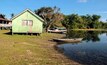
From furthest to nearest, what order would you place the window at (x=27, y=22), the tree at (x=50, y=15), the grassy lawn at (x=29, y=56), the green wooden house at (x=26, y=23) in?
the tree at (x=50, y=15) → the window at (x=27, y=22) → the green wooden house at (x=26, y=23) → the grassy lawn at (x=29, y=56)

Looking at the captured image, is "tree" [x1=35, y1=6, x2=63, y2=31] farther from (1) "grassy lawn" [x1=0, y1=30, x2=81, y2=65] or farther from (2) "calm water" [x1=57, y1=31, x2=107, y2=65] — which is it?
(1) "grassy lawn" [x1=0, y1=30, x2=81, y2=65]

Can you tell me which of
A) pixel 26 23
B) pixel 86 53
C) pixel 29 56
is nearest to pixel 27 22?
pixel 26 23

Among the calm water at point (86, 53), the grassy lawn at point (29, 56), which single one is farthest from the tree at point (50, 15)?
the grassy lawn at point (29, 56)

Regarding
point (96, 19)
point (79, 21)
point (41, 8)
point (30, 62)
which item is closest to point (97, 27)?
point (96, 19)

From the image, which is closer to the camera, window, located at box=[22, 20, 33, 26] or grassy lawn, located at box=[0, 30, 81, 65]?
grassy lawn, located at box=[0, 30, 81, 65]

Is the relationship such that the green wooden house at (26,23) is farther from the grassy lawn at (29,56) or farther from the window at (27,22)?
the grassy lawn at (29,56)

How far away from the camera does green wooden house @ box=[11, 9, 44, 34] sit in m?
49.2

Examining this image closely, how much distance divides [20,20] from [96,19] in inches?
4903

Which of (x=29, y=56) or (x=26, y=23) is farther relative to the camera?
(x=26, y=23)

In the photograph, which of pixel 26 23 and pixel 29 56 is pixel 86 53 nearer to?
pixel 29 56

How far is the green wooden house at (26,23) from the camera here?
1938 inches

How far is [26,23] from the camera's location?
49.6 metres

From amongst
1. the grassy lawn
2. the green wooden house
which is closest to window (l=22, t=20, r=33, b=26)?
the green wooden house

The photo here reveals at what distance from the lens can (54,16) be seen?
81.0m
